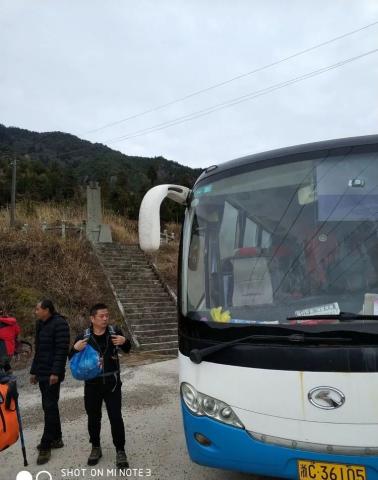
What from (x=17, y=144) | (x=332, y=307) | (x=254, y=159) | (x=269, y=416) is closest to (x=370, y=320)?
(x=332, y=307)

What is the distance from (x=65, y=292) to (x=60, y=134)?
108 metres

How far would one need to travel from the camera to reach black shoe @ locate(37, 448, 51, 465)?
168 inches

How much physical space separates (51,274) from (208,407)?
40.6ft

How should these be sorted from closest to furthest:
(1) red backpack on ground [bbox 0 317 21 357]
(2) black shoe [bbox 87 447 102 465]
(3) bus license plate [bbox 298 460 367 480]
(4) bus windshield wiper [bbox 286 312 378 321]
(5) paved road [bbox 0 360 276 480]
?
(3) bus license plate [bbox 298 460 367 480]
(4) bus windshield wiper [bbox 286 312 378 321]
(5) paved road [bbox 0 360 276 480]
(2) black shoe [bbox 87 447 102 465]
(1) red backpack on ground [bbox 0 317 21 357]

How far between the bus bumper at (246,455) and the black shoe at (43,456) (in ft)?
6.56

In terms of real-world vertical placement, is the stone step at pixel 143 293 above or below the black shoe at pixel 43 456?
above

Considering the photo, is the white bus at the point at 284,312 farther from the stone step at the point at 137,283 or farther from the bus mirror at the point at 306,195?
the stone step at the point at 137,283

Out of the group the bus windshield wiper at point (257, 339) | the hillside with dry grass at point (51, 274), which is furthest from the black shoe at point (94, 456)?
the hillside with dry grass at point (51, 274)

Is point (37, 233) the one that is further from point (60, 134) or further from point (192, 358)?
point (60, 134)

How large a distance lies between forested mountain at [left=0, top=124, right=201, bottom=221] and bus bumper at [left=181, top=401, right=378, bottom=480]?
25.3m

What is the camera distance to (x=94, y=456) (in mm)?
4250

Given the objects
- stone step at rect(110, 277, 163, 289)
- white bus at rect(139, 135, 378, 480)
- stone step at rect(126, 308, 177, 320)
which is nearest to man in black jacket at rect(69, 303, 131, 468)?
white bus at rect(139, 135, 378, 480)

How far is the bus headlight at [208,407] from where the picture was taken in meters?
2.86

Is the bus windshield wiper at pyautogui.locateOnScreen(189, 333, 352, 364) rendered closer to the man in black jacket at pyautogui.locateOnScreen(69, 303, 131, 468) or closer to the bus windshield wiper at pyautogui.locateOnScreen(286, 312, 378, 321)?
the bus windshield wiper at pyautogui.locateOnScreen(286, 312, 378, 321)
